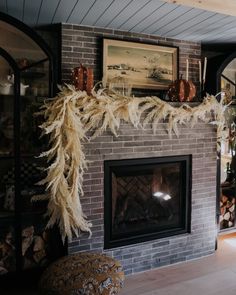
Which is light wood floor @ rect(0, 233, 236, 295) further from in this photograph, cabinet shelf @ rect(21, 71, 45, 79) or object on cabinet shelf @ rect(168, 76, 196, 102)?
cabinet shelf @ rect(21, 71, 45, 79)

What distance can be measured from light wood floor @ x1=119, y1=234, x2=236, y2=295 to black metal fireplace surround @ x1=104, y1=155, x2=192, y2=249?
348 millimetres

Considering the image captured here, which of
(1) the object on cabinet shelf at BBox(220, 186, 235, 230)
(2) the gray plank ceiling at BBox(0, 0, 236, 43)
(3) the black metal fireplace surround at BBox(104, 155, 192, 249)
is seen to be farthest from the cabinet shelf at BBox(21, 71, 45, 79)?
(1) the object on cabinet shelf at BBox(220, 186, 235, 230)

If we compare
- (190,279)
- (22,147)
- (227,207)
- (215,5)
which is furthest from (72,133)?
(227,207)

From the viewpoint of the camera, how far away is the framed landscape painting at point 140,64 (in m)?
3.04

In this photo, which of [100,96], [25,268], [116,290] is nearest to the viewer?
[116,290]

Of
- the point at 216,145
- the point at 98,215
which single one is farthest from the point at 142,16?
the point at 98,215

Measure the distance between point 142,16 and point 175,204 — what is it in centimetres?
193

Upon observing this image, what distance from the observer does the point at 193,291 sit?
2.67m

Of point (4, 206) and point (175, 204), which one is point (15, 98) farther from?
point (175, 204)

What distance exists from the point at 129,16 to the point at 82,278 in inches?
85.4

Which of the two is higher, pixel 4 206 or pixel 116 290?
pixel 4 206

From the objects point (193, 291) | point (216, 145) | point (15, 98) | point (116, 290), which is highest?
point (15, 98)

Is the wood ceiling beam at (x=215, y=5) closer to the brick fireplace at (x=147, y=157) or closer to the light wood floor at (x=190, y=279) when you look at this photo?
the brick fireplace at (x=147, y=157)

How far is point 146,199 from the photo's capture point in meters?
3.22
